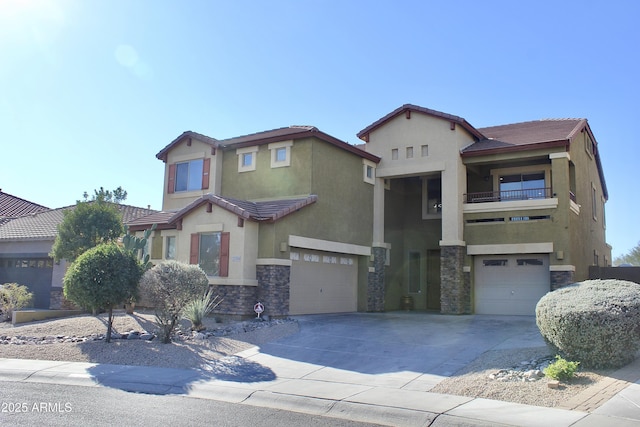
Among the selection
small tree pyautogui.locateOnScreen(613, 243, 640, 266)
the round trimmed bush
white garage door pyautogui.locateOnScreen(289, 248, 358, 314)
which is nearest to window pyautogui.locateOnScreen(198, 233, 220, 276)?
white garage door pyautogui.locateOnScreen(289, 248, 358, 314)

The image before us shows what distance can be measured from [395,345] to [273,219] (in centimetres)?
616

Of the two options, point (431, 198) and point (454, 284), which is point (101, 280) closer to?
point (454, 284)

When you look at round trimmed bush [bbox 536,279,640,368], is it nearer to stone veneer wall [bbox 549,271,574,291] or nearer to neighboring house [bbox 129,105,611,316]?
stone veneer wall [bbox 549,271,574,291]

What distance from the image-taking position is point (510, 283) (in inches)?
874

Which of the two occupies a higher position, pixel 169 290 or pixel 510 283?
pixel 510 283

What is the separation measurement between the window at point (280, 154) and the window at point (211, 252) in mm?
3999

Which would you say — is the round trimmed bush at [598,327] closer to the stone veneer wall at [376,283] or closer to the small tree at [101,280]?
the small tree at [101,280]

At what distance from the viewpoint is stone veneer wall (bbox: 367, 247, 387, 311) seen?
23591 mm

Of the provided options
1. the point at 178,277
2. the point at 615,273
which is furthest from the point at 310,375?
the point at 615,273

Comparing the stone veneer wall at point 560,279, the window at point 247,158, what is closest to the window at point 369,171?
the window at point 247,158

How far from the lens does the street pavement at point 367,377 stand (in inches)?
334

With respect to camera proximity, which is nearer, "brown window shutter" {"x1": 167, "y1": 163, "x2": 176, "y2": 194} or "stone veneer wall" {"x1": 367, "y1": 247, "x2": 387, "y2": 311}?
"stone veneer wall" {"x1": 367, "y1": 247, "x2": 387, "y2": 311}

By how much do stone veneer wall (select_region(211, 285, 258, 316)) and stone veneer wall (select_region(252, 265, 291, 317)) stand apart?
0.32 m

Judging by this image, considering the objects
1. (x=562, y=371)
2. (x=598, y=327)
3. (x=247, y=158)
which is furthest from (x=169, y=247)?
(x=598, y=327)
